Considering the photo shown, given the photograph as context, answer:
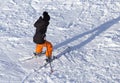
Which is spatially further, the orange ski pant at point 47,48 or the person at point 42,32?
the orange ski pant at point 47,48

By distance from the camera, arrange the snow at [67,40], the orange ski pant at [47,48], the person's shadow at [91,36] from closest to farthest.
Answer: the snow at [67,40], the orange ski pant at [47,48], the person's shadow at [91,36]

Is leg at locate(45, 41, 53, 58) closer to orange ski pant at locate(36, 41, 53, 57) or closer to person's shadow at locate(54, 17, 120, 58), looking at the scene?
orange ski pant at locate(36, 41, 53, 57)

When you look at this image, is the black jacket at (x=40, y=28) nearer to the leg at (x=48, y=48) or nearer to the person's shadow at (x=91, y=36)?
the leg at (x=48, y=48)

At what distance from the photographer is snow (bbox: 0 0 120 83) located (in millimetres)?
11492

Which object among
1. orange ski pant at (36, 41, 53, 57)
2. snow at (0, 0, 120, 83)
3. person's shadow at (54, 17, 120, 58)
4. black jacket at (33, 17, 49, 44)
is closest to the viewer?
black jacket at (33, 17, 49, 44)

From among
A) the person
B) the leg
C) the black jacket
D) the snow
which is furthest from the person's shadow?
the black jacket

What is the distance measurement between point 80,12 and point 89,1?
1170 millimetres

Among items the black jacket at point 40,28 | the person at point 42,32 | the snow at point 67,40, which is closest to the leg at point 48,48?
the person at point 42,32

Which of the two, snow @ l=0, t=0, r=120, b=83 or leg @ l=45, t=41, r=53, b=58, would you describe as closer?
snow @ l=0, t=0, r=120, b=83

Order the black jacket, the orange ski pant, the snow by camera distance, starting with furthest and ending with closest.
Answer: the orange ski pant
the snow
the black jacket

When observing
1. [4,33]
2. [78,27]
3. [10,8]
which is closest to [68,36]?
Result: [78,27]

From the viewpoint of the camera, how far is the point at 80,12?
15617mm

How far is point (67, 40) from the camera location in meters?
13.5

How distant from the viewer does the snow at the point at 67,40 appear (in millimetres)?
11492
